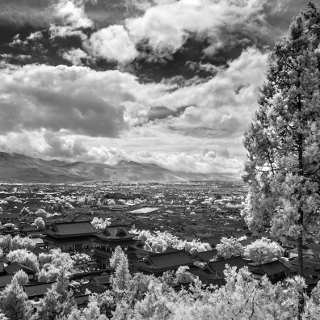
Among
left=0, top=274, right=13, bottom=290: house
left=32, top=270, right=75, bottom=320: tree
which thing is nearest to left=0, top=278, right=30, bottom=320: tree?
left=32, top=270, right=75, bottom=320: tree

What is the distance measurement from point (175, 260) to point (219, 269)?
6040mm

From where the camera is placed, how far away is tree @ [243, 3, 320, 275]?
37.0 ft

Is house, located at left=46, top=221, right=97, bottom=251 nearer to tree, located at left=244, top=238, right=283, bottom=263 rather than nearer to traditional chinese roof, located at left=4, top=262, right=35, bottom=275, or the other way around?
traditional chinese roof, located at left=4, top=262, right=35, bottom=275

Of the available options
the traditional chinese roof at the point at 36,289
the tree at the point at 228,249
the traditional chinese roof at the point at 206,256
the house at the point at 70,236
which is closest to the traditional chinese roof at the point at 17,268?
the traditional chinese roof at the point at 36,289

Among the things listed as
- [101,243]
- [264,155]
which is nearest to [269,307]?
[264,155]

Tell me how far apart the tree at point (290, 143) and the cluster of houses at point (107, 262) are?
22959mm

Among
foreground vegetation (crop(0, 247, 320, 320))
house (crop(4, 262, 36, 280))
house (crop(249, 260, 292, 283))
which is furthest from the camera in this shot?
house (crop(249, 260, 292, 283))

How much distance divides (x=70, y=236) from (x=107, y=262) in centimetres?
1115

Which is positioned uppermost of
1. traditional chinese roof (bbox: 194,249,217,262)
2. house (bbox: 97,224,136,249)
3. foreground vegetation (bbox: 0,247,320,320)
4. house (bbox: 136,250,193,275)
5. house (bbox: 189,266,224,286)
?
foreground vegetation (bbox: 0,247,320,320)

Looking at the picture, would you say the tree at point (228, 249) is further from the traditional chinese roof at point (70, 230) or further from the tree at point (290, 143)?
the tree at point (290, 143)

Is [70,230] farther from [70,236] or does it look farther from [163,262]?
[163,262]

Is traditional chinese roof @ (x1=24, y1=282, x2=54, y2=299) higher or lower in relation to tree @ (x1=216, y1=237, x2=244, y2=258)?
higher

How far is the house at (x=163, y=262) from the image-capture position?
4681 centimetres

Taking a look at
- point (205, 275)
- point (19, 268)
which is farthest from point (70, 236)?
point (205, 275)
